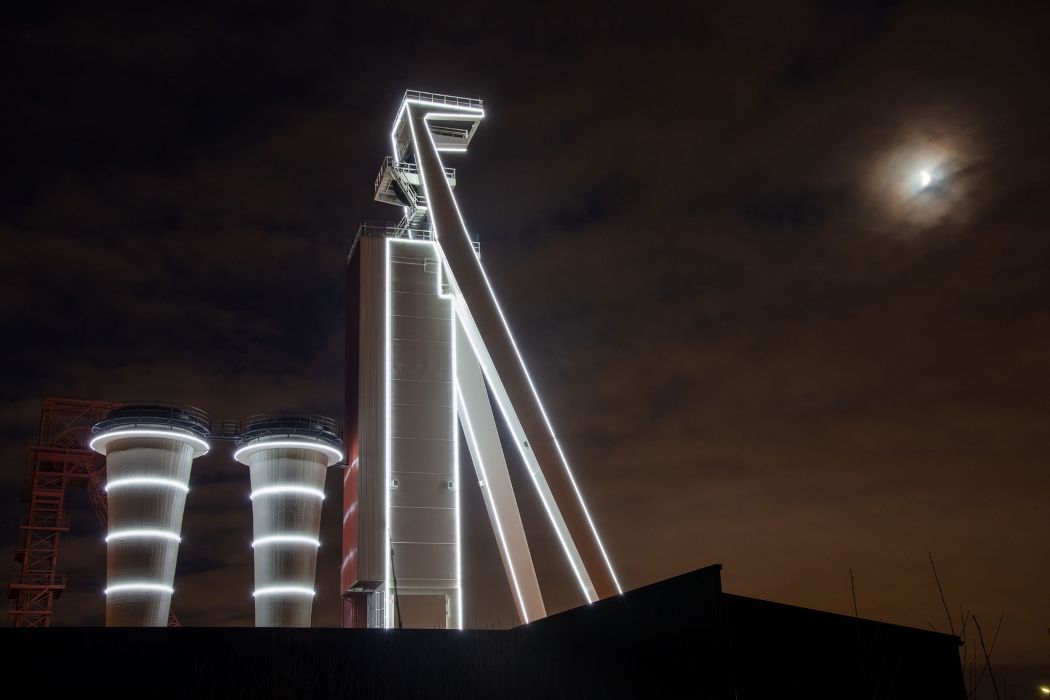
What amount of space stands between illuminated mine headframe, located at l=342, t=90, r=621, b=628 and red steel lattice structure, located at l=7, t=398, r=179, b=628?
983 inches

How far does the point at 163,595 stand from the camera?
39.2 metres

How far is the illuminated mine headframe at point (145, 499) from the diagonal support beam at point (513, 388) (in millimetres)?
18257

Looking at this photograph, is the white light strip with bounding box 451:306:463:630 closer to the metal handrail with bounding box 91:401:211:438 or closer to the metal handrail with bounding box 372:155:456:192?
the metal handrail with bounding box 372:155:456:192

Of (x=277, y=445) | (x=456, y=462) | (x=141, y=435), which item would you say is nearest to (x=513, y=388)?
(x=456, y=462)

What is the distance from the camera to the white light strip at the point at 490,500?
25.6 metres

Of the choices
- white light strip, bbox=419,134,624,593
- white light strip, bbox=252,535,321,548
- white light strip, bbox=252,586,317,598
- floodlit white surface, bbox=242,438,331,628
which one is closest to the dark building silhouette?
white light strip, bbox=419,134,624,593

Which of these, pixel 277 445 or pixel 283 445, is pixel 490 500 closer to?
pixel 283 445

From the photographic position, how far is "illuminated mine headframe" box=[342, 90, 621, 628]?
2548 cm

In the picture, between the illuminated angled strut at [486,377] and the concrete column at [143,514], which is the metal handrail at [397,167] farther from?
the concrete column at [143,514]

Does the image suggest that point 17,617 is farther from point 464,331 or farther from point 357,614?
point 464,331

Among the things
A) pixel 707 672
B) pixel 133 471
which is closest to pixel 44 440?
pixel 133 471

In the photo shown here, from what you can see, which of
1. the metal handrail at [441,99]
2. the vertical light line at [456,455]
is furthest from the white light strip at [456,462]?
the metal handrail at [441,99]

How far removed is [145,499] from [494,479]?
19697 millimetres

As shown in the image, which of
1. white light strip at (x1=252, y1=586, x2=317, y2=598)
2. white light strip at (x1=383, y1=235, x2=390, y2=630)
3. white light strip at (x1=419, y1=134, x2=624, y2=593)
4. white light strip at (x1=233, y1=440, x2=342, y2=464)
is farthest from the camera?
white light strip at (x1=233, y1=440, x2=342, y2=464)
